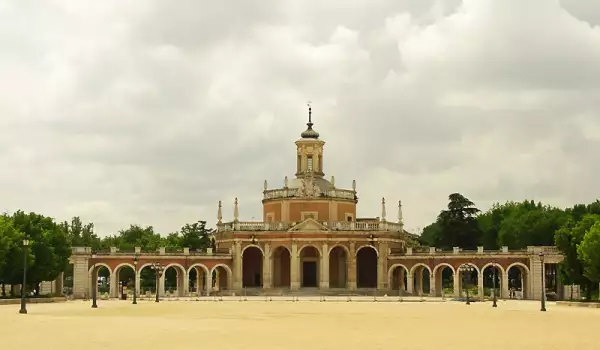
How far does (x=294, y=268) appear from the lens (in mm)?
93000

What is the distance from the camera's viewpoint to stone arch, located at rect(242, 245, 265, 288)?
98.1 meters

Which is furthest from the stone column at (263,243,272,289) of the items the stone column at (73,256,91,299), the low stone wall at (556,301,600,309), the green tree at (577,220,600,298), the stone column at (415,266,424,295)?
the green tree at (577,220,600,298)

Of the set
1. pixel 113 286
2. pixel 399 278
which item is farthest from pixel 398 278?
pixel 113 286

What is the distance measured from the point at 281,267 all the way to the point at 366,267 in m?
9.16

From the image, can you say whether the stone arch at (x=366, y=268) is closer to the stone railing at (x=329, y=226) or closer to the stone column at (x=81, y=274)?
the stone railing at (x=329, y=226)

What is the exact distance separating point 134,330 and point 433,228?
119 meters

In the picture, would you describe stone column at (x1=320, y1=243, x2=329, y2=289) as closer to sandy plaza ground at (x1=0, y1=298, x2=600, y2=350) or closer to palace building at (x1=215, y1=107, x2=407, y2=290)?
palace building at (x1=215, y1=107, x2=407, y2=290)

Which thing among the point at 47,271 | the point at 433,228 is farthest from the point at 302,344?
the point at 433,228

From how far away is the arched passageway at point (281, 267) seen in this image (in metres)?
96.1

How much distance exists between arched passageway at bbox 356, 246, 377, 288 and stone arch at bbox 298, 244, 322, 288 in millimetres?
4643

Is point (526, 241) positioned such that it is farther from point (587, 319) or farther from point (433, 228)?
point (587, 319)

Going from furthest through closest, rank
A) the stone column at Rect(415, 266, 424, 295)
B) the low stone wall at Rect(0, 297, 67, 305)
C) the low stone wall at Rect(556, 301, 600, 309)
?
the stone column at Rect(415, 266, 424, 295) → the low stone wall at Rect(0, 297, 67, 305) → the low stone wall at Rect(556, 301, 600, 309)

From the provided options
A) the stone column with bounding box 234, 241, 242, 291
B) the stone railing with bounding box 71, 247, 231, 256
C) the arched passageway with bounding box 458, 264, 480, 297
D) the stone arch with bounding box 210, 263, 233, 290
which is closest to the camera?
the stone railing with bounding box 71, 247, 231, 256

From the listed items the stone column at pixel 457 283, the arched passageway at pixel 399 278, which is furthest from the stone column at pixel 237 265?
the stone column at pixel 457 283
